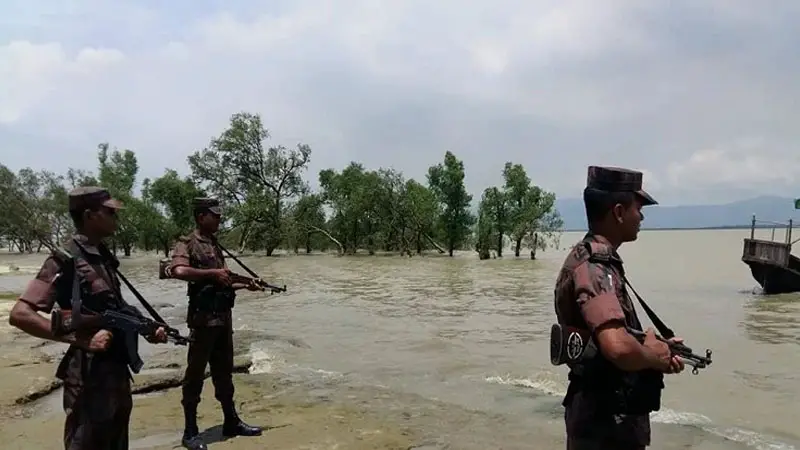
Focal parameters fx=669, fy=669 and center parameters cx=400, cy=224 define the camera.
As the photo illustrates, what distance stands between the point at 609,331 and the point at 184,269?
3.92 meters

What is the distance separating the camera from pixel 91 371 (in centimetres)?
354

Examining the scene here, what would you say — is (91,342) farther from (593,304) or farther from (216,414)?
(216,414)

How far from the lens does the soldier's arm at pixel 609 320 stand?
2482 millimetres

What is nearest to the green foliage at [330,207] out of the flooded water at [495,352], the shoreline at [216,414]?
the flooded water at [495,352]

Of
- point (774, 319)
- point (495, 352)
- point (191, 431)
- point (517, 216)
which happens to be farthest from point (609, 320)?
point (517, 216)

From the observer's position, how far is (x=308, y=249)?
57344 mm

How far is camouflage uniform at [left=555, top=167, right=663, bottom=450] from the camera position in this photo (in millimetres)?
2678

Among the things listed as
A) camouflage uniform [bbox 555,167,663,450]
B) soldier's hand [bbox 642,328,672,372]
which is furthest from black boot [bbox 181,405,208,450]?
soldier's hand [bbox 642,328,672,372]

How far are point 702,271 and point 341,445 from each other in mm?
39294

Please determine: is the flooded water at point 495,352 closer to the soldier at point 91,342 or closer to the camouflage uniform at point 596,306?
the soldier at point 91,342

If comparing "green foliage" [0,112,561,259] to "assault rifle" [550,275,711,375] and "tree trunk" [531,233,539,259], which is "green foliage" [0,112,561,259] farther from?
"assault rifle" [550,275,711,375]

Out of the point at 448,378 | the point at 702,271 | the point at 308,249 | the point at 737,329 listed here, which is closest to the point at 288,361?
the point at 448,378

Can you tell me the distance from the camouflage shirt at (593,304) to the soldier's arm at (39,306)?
243 centimetres

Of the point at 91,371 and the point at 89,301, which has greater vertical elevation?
the point at 89,301
